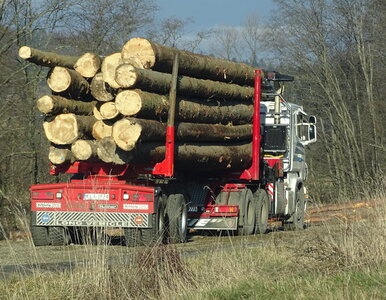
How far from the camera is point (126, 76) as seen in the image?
571 inches

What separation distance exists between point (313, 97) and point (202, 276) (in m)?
37.4

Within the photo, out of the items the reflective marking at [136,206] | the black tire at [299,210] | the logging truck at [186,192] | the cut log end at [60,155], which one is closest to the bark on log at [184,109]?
the logging truck at [186,192]

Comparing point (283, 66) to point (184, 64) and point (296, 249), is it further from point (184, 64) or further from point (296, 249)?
point (296, 249)

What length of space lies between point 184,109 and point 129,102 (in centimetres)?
192

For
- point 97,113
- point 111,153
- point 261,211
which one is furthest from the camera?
point 261,211

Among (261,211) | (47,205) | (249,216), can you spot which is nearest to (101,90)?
(47,205)

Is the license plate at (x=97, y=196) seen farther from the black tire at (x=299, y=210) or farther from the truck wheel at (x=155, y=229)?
the black tire at (x=299, y=210)

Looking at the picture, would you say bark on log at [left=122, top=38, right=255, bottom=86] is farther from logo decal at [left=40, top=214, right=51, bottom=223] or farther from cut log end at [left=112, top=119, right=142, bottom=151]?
logo decal at [left=40, top=214, right=51, bottom=223]

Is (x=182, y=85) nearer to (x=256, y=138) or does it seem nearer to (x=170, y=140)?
(x=170, y=140)

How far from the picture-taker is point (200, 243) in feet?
55.9

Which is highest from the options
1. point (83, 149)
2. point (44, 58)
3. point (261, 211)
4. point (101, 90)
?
point (44, 58)

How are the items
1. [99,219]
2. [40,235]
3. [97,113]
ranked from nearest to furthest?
[99,219], [97,113], [40,235]

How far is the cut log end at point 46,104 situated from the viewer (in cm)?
1528

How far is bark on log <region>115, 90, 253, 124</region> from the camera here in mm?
14508
